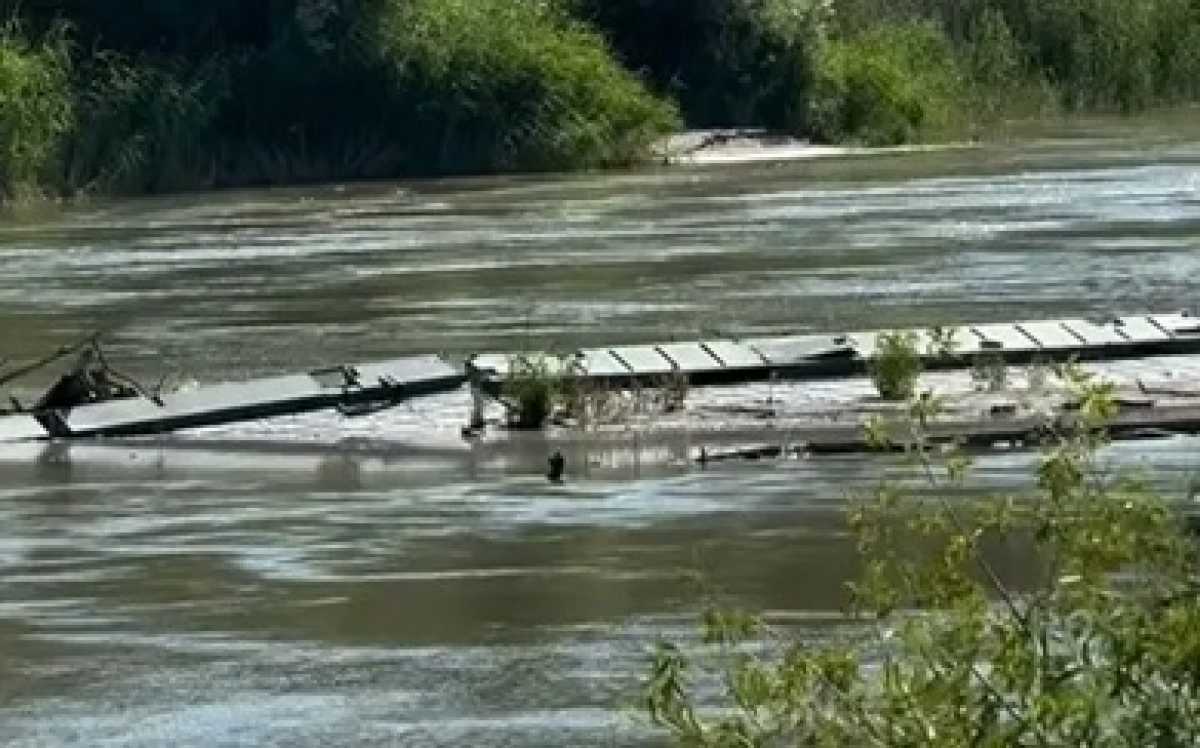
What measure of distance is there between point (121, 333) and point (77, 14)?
37267 millimetres

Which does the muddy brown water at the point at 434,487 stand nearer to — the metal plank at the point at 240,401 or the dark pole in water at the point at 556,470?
the dark pole in water at the point at 556,470

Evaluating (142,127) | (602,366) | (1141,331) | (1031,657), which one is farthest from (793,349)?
(142,127)

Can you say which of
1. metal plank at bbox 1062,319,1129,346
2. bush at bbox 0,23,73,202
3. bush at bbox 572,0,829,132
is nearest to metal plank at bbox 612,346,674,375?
metal plank at bbox 1062,319,1129,346

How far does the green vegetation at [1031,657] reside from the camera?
8000 millimetres

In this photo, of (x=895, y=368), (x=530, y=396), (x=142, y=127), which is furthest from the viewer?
(x=142, y=127)

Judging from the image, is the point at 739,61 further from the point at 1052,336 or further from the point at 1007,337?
the point at 1007,337

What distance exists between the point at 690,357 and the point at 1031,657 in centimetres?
1949

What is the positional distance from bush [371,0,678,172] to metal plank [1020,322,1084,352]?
1645 inches

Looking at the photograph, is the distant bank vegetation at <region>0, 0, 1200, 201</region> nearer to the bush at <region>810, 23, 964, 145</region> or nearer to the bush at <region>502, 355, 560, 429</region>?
the bush at <region>810, 23, 964, 145</region>

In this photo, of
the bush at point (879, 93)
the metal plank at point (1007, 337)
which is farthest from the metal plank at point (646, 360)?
the bush at point (879, 93)

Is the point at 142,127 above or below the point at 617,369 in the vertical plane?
below

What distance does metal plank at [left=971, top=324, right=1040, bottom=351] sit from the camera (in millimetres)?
28062

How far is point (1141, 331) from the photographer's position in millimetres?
28750

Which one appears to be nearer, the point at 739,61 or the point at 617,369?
the point at 617,369
